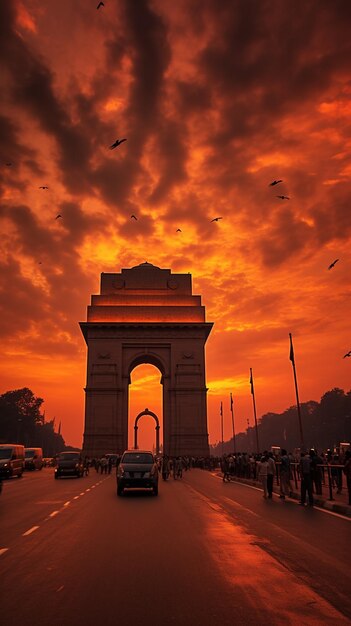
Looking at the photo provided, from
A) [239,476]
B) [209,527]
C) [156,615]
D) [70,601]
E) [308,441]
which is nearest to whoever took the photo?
[156,615]

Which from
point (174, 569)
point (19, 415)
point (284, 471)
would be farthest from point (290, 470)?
point (19, 415)

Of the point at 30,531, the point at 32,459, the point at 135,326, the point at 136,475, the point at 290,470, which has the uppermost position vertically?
the point at 135,326

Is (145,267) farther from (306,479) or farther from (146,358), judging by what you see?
(306,479)

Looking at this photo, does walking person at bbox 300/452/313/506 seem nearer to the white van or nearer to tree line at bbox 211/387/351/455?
the white van

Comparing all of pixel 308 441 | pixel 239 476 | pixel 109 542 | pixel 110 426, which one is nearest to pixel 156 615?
pixel 109 542

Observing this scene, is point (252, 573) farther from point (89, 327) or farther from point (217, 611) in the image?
point (89, 327)

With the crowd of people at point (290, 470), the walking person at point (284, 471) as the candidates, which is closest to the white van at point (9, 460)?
the crowd of people at point (290, 470)

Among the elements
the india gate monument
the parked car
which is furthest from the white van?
the india gate monument
